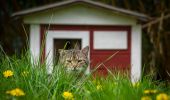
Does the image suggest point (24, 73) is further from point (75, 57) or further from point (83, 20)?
point (83, 20)

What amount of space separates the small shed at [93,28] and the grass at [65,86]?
289 cm

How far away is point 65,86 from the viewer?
3957 millimetres

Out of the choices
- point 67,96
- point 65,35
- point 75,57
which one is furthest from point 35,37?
point 67,96

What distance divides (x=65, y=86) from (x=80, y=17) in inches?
140

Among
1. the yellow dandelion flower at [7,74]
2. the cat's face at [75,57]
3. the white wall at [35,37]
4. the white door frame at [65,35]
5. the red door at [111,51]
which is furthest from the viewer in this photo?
the red door at [111,51]

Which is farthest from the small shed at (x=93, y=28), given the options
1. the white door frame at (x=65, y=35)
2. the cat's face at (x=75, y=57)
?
the cat's face at (x=75, y=57)

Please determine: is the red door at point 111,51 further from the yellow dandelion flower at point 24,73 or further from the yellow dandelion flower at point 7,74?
the yellow dandelion flower at point 7,74

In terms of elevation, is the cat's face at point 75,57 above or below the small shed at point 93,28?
below

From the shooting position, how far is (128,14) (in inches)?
292

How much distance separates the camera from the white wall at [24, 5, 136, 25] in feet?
24.1

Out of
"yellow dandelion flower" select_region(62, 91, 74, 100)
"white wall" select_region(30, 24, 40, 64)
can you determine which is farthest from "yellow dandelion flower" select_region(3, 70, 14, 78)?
"white wall" select_region(30, 24, 40, 64)

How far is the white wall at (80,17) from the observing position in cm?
734

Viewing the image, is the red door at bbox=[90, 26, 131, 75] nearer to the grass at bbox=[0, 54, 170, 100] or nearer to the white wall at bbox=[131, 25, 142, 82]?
the white wall at bbox=[131, 25, 142, 82]

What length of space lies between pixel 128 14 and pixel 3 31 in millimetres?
4959
